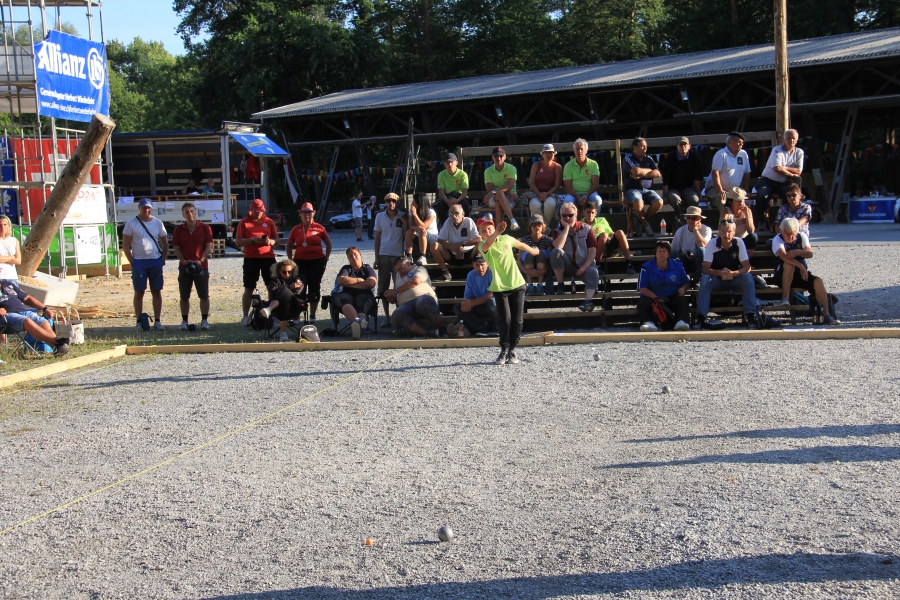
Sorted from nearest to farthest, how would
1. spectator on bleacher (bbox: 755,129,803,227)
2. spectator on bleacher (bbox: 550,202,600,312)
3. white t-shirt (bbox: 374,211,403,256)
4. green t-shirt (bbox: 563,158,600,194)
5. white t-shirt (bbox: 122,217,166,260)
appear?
spectator on bleacher (bbox: 550,202,600,312) < spectator on bleacher (bbox: 755,129,803,227) < white t-shirt (bbox: 122,217,166,260) < white t-shirt (bbox: 374,211,403,256) < green t-shirt (bbox: 563,158,600,194)

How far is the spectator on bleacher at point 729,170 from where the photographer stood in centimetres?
1261

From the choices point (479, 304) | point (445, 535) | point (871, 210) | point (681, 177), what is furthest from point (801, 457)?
point (871, 210)

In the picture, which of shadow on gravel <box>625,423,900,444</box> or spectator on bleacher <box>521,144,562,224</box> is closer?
shadow on gravel <box>625,423,900,444</box>

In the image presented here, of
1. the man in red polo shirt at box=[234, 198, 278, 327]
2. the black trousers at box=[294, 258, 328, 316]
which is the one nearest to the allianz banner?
the man in red polo shirt at box=[234, 198, 278, 327]

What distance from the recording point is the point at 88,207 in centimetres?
1973

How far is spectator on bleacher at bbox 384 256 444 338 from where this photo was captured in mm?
11656

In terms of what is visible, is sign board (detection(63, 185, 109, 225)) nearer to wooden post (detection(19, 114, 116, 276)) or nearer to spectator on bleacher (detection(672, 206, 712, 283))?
wooden post (detection(19, 114, 116, 276))

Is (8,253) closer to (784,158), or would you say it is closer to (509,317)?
(509,317)

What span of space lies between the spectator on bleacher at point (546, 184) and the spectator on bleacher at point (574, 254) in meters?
0.98

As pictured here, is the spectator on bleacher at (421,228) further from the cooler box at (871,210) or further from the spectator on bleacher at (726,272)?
the cooler box at (871,210)

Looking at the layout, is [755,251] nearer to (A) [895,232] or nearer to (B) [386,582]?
(B) [386,582]

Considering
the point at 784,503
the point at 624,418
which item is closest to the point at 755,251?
the point at 624,418

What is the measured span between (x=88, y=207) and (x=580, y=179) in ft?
38.0

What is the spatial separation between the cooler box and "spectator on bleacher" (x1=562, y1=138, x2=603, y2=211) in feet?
62.4
